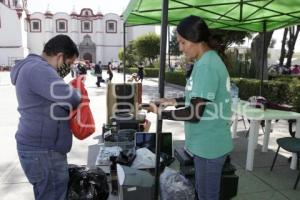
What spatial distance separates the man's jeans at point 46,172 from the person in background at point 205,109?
89cm

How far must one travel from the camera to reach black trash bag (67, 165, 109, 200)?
10.1 ft

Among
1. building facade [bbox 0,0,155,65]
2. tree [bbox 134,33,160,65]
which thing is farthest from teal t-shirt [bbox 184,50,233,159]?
building facade [bbox 0,0,155,65]

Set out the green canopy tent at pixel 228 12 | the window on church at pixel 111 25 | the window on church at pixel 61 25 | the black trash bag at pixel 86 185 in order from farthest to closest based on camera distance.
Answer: the window on church at pixel 111 25, the window on church at pixel 61 25, the green canopy tent at pixel 228 12, the black trash bag at pixel 86 185

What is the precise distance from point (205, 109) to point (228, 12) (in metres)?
4.73

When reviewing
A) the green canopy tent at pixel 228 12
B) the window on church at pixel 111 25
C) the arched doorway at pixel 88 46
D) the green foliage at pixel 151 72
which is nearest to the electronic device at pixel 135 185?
the green canopy tent at pixel 228 12

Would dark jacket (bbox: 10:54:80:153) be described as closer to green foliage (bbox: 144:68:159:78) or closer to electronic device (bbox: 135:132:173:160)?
electronic device (bbox: 135:132:173:160)

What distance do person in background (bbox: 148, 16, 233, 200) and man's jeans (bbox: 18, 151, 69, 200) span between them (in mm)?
895

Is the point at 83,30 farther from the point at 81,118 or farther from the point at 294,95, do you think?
the point at 81,118

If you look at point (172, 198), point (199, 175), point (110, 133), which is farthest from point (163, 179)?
point (110, 133)

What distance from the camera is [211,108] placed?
230cm

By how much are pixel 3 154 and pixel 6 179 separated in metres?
1.38

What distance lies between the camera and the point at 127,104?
6.79 meters

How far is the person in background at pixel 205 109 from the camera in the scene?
86.9 inches

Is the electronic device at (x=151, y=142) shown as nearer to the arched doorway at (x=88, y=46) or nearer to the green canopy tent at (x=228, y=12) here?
the green canopy tent at (x=228, y=12)
